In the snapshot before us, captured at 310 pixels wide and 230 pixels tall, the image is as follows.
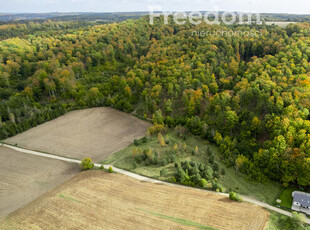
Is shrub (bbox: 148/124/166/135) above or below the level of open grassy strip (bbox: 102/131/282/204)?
above

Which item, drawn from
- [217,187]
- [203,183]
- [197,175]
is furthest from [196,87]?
[217,187]

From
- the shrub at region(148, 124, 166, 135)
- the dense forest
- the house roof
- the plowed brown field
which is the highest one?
the dense forest

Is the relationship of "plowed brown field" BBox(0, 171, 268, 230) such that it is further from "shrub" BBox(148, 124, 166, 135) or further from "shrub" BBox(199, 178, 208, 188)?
"shrub" BBox(148, 124, 166, 135)

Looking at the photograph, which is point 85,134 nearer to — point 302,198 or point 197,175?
point 197,175

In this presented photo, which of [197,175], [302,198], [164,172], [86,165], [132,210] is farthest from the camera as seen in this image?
[86,165]

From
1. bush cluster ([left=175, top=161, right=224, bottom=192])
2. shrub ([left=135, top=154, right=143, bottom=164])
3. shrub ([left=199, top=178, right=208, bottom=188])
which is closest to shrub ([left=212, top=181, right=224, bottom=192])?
bush cluster ([left=175, top=161, right=224, bottom=192])

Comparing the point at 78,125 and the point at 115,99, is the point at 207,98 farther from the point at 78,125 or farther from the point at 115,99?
the point at 78,125

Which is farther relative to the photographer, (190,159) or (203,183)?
(190,159)
